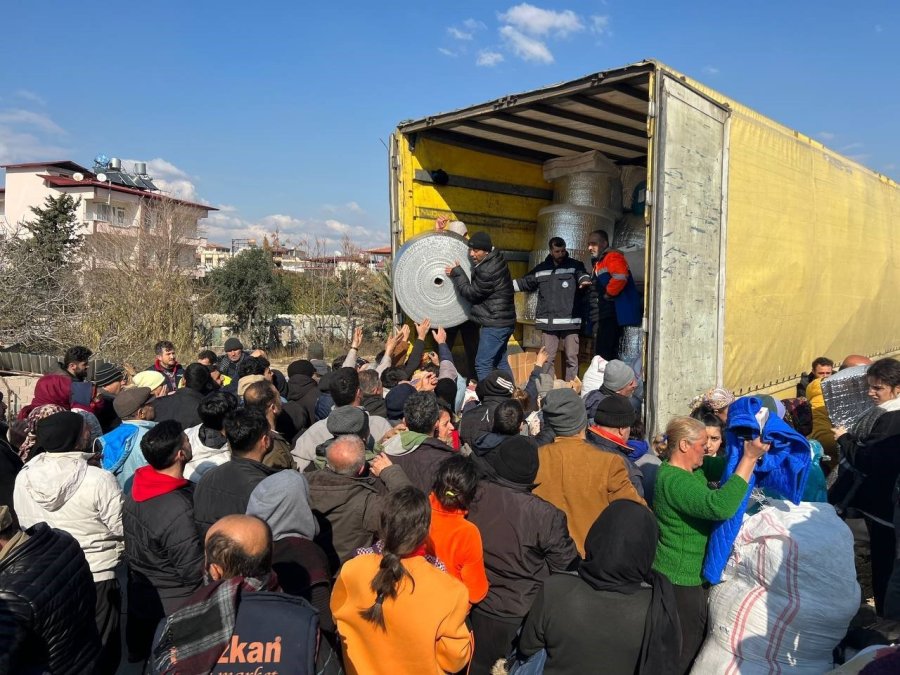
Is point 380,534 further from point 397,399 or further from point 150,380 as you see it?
point 150,380

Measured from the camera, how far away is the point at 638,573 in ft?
6.94

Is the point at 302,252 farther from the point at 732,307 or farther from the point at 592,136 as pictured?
the point at 732,307

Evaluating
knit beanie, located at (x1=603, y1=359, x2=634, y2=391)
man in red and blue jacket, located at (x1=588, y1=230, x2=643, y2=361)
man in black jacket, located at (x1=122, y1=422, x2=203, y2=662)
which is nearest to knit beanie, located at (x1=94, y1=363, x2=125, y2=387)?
man in black jacket, located at (x1=122, y1=422, x2=203, y2=662)

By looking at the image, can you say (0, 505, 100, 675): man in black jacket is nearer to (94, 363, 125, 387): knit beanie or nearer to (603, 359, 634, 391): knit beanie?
(603, 359, 634, 391): knit beanie

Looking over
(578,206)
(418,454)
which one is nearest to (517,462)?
(418,454)

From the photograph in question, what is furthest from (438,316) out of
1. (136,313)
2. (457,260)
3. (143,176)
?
(143,176)

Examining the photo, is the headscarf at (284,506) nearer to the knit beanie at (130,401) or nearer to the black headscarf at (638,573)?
the black headscarf at (638,573)

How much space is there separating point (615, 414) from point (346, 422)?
1.39 metres

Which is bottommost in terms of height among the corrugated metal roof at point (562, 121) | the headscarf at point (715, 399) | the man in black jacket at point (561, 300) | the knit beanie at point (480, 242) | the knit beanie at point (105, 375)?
the headscarf at point (715, 399)

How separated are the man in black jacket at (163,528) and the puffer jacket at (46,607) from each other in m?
0.42

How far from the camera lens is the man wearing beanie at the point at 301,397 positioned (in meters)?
4.77

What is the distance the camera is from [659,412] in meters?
4.85

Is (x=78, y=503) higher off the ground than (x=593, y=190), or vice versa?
(x=593, y=190)

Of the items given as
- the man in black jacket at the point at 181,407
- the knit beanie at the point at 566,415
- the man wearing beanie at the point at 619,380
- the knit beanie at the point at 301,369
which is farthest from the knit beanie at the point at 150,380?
the knit beanie at the point at 566,415
